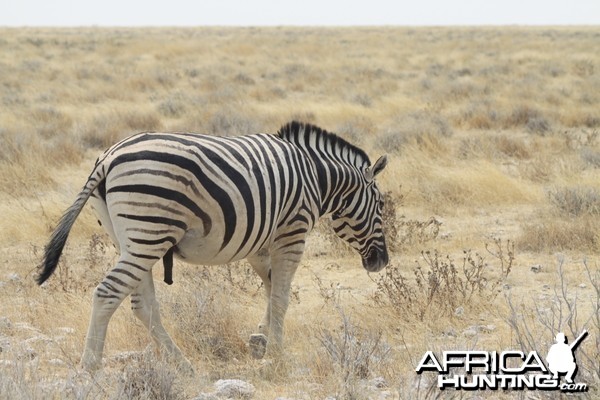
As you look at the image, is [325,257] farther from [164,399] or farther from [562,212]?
[164,399]

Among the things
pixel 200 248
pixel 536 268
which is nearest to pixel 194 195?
pixel 200 248

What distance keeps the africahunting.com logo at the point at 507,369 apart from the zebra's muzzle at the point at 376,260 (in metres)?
1.71

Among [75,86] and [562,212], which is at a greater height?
[75,86]

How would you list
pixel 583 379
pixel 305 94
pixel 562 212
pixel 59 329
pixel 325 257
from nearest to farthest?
pixel 583 379 < pixel 59 329 < pixel 325 257 < pixel 562 212 < pixel 305 94

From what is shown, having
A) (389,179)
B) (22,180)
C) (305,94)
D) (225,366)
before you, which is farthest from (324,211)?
(305,94)

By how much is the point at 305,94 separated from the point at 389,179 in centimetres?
1119

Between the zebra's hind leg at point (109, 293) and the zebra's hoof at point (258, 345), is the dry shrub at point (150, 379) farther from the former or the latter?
the zebra's hoof at point (258, 345)

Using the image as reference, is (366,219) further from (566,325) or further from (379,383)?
(379,383)

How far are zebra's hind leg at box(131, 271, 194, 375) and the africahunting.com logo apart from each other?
1484mm

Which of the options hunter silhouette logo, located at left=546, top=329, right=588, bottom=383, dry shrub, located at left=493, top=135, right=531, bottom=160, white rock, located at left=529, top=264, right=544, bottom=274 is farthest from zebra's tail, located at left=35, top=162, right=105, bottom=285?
dry shrub, located at left=493, top=135, right=531, bottom=160

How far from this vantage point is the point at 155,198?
4117 mm

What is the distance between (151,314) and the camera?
14.9 ft

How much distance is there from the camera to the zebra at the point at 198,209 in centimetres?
416

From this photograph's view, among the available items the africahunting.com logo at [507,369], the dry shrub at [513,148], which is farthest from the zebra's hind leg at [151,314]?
the dry shrub at [513,148]
